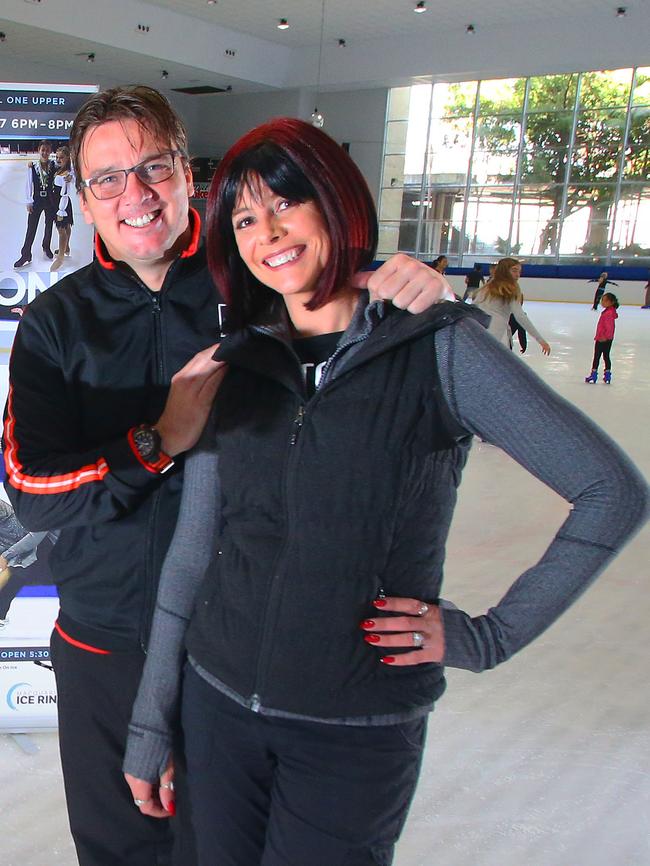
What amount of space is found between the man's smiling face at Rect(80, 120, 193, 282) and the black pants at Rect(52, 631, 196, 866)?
2.62 ft

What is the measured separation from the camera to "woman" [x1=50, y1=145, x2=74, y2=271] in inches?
96.6

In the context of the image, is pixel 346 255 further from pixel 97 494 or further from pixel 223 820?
pixel 223 820

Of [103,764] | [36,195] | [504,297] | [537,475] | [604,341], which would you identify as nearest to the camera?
[537,475]

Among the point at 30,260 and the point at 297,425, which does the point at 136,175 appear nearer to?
the point at 297,425

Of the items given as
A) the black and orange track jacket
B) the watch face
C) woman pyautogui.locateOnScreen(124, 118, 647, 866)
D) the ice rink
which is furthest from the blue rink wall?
woman pyautogui.locateOnScreen(124, 118, 647, 866)

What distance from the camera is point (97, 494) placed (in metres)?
1.40

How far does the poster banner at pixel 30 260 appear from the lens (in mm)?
2459

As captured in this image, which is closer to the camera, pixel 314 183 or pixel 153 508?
pixel 314 183

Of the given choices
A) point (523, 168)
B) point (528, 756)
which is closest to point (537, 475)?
point (528, 756)

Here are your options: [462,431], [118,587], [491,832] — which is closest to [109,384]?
[118,587]

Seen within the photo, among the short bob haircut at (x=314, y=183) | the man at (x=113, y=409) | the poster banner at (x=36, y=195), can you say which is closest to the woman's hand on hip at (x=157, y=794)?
the man at (x=113, y=409)

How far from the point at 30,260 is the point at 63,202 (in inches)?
8.6

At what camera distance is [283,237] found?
1191 mm

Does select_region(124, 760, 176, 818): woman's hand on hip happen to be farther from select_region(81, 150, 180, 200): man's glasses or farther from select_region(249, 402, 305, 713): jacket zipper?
select_region(81, 150, 180, 200): man's glasses
